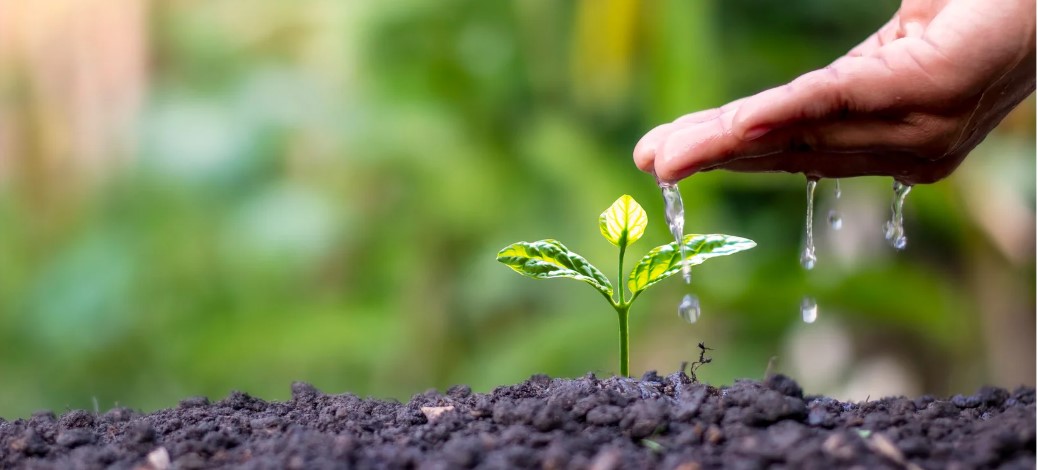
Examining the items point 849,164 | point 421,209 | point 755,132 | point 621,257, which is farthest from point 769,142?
point 421,209

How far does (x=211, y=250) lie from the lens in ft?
11.3

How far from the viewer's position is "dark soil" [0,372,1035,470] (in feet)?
2.92

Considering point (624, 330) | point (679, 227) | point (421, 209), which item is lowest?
point (624, 330)

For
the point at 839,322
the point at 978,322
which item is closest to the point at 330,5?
the point at 839,322

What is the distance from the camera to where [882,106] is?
105cm

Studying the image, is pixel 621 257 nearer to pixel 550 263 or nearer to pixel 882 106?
pixel 550 263

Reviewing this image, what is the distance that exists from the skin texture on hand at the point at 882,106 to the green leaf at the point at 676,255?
10 centimetres

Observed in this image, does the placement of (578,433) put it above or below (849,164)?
below

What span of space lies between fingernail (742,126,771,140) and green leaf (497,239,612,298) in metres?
0.28

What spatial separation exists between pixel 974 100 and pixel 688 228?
1.52 m

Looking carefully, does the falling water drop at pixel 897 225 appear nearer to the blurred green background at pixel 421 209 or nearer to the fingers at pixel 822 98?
the fingers at pixel 822 98

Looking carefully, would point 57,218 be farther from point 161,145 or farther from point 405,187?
point 405,187

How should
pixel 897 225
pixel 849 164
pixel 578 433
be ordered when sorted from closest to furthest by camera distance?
pixel 578 433, pixel 849 164, pixel 897 225

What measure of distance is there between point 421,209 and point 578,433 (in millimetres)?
2216
